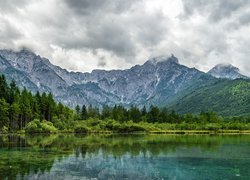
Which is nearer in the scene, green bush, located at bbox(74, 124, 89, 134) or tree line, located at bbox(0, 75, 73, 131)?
tree line, located at bbox(0, 75, 73, 131)

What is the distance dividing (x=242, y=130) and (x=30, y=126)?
107 meters

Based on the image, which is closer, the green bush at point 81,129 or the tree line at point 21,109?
the tree line at point 21,109

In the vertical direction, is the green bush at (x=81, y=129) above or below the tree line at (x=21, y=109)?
below

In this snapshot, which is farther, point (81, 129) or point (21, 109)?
point (81, 129)

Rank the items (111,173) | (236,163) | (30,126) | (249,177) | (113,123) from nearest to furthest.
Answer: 1. (249,177)
2. (111,173)
3. (236,163)
4. (30,126)
5. (113,123)

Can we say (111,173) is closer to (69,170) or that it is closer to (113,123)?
(69,170)

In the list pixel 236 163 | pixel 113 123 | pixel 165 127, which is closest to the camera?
pixel 236 163

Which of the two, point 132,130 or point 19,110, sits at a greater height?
point 19,110

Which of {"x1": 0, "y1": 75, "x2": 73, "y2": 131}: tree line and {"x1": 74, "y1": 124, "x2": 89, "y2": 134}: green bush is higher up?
{"x1": 0, "y1": 75, "x2": 73, "y2": 131}: tree line

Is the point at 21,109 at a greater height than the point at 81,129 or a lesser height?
greater

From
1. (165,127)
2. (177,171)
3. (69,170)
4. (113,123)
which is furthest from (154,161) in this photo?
(165,127)

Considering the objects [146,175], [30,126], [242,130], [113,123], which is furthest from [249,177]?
[242,130]

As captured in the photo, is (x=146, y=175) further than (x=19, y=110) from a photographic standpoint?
No

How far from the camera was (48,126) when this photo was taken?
13488cm
